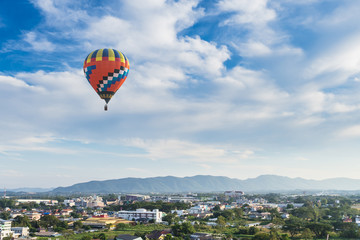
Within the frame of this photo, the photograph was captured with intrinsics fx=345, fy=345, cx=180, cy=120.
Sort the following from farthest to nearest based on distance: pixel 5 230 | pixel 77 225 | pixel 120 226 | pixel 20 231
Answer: pixel 120 226, pixel 77 225, pixel 20 231, pixel 5 230

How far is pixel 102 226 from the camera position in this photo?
4544 centimetres

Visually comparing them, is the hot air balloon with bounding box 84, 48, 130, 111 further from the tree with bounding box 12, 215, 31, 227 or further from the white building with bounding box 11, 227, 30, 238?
the tree with bounding box 12, 215, 31, 227

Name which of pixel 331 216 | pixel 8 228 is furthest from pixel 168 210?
pixel 8 228

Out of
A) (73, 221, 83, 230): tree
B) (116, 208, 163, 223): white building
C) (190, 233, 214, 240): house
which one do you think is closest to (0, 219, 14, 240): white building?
(73, 221, 83, 230): tree

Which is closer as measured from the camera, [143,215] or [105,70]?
[105,70]

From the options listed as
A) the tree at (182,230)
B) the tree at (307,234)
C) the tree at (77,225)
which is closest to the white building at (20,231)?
the tree at (77,225)

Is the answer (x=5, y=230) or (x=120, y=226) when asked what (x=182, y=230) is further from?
(x=5, y=230)

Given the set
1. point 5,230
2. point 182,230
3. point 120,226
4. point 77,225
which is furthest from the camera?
point 120,226

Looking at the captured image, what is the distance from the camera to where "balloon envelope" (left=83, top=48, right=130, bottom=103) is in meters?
22.5

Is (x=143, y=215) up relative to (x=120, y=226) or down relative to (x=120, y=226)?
up

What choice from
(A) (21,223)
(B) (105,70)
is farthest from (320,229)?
(A) (21,223)

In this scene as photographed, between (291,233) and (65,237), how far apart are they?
24.5 m

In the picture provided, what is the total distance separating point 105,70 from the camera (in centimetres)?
2258

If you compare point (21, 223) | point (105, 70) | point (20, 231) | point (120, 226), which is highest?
point (105, 70)
